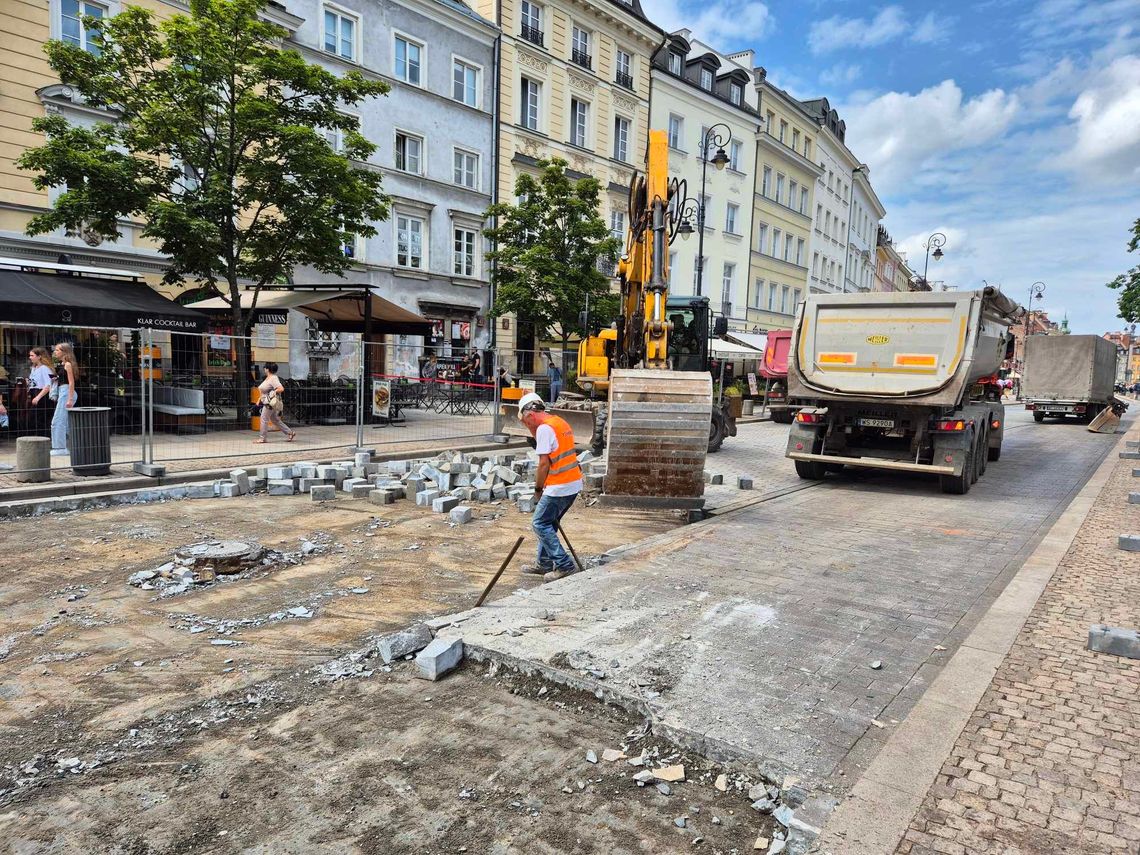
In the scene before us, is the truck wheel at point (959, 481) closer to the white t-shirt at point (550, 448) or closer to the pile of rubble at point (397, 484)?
the pile of rubble at point (397, 484)

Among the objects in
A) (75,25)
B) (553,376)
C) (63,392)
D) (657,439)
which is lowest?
(657,439)

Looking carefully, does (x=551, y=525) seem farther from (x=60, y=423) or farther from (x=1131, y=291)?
(x=1131, y=291)

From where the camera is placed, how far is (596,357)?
1352 cm

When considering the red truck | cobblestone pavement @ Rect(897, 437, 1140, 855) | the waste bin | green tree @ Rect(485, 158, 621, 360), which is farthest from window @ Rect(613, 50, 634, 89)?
cobblestone pavement @ Rect(897, 437, 1140, 855)

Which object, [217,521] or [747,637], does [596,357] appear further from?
[747,637]

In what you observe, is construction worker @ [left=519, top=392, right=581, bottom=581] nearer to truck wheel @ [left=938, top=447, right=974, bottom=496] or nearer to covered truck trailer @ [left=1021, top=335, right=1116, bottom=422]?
truck wheel @ [left=938, top=447, right=974, bottom=496]

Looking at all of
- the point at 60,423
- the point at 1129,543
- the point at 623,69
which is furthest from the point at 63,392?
the point at 623,69

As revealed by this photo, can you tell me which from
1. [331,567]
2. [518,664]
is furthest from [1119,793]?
[331,567]

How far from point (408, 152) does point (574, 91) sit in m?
8.64

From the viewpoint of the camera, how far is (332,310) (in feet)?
60.6

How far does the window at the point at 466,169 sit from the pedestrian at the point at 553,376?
8775mm

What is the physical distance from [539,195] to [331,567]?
17.7 meters

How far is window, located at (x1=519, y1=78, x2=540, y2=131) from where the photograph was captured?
2820 cm

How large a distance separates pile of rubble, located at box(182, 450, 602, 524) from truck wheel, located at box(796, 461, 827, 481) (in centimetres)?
427
